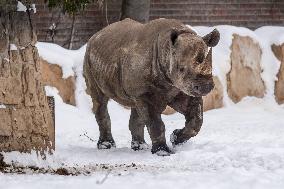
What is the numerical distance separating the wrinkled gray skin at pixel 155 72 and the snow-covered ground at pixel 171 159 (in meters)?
0.29

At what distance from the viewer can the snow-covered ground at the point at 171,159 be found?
4.53 m

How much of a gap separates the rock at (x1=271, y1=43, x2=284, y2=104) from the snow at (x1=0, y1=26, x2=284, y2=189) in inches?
4.7

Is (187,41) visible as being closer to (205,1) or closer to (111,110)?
(111,110)

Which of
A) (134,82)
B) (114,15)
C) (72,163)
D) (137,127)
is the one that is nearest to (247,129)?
(137,127)

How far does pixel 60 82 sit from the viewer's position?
11836 mm

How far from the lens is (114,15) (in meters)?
14.0

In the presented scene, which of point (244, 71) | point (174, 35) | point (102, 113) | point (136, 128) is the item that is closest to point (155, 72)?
point (174, 35)

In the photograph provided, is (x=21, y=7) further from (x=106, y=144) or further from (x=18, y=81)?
(x=106, y=144)

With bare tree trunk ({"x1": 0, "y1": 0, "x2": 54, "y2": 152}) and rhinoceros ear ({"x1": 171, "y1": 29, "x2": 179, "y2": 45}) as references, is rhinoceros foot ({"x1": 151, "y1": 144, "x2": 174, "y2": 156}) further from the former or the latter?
bare tree trunk ({"x1": 0, "y1": 0, "x2": 54, "y2": 152})

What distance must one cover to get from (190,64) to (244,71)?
7270 millimetres

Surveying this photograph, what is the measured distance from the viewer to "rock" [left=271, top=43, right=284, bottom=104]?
44.0ft

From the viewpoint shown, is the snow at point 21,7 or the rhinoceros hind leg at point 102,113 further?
the rhinoceros hind leg at point 102,113

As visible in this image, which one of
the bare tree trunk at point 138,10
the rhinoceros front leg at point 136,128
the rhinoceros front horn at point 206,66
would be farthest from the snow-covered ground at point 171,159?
the bare tree trunk at point 138,10

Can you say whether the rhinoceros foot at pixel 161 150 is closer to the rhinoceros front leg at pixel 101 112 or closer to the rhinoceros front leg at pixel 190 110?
the rhinoceros front leg at pixel 190 110
